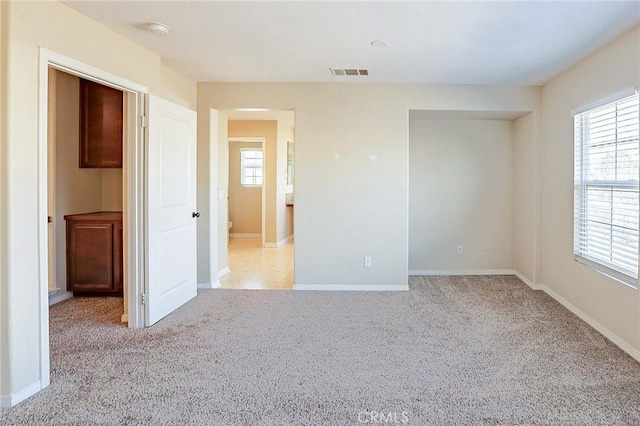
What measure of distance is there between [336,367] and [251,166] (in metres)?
7.11

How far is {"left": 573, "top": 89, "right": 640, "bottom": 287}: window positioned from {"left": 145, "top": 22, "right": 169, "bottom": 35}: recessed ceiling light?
140 inches

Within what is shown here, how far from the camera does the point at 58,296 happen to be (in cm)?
435

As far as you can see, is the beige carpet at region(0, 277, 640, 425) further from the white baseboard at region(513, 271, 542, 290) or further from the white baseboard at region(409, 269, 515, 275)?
the white baseboard at region(409, 269, 515, 275)

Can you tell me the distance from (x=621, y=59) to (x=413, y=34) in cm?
165

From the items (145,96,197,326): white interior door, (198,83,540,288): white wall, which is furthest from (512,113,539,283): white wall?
(145,96,197,326): white interior door

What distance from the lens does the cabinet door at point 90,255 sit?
173 inches

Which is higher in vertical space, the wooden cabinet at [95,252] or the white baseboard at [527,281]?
the wooden cabinet at [95,252]

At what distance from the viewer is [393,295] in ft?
15.1

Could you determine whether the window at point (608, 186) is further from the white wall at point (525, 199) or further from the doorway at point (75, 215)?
the doorway at point (75, 215)

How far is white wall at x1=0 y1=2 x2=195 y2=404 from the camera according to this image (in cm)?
222

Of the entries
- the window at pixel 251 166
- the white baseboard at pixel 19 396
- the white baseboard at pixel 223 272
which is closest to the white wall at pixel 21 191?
the white baseboard at pixel 19 396

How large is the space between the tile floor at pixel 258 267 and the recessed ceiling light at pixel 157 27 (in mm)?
2955

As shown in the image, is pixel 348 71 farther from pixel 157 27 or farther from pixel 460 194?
pixel 460 194

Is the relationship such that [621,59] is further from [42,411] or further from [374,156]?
[42,411]
